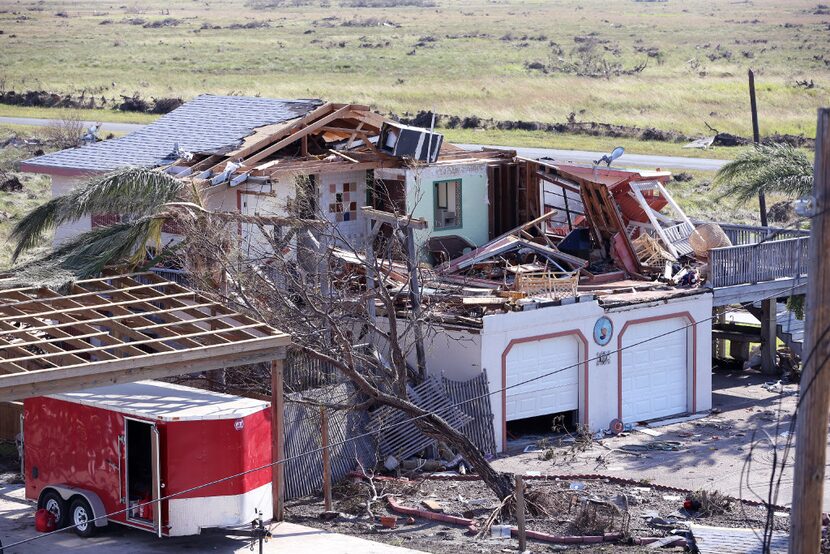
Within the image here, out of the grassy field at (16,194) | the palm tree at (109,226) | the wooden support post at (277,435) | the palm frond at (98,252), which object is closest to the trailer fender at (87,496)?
the wooden support post at (277,435)

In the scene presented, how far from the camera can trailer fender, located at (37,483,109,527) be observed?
58.2 ft

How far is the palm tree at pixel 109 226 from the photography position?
72.6 feet

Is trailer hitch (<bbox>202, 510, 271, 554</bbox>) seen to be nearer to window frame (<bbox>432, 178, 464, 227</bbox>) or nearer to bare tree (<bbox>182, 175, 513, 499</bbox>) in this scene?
bare tree (<bbox>182, 175, 513, 499</bbox>)

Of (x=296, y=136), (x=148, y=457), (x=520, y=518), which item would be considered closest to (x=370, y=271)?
(x=148, y=457)

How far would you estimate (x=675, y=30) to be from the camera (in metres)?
140

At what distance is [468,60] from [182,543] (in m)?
89.5

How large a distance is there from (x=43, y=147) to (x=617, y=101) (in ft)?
118

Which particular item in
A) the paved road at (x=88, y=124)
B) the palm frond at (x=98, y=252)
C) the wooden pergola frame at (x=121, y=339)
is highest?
the paved road at (x=88, y=124)

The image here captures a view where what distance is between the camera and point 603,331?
2506 centimetres

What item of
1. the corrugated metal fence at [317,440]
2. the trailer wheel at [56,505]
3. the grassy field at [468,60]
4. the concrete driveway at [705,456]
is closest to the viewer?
the trailer wheel at [56,505]

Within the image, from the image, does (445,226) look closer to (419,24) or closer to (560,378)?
(560,378)

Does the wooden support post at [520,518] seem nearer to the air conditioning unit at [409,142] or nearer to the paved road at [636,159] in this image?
the air conditioning unit at [409,142]

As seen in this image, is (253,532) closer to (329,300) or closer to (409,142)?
(329,300)

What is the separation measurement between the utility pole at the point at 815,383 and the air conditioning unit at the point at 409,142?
17.9 metres
